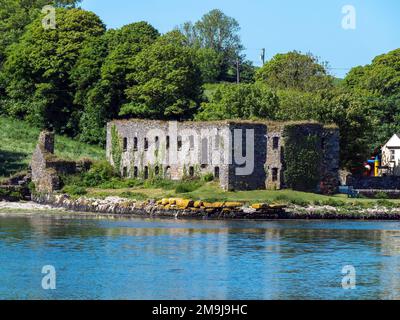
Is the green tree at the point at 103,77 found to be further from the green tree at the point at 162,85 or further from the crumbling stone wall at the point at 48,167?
the crumbling stone wall at the point at 48,167

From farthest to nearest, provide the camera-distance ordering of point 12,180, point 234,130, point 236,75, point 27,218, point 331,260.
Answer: point 236,75 < point 12,180 < point 234,130 < point 27,218 < point 331,260

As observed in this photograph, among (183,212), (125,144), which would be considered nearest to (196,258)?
(183,212)

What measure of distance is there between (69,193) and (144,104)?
21915 mm

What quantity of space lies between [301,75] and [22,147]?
2998cm

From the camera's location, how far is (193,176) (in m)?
83.3

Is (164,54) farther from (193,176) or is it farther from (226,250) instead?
(226,250)

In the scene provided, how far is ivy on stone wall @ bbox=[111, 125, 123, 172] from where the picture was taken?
294 feet

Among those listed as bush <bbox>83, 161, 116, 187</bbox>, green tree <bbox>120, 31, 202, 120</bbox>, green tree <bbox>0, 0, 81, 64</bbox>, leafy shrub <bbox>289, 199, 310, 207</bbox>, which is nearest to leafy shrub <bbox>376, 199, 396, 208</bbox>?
leafy shrub <bbox>289, 199, 310, 207</bbox>

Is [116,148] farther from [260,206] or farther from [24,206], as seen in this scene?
[260,206]

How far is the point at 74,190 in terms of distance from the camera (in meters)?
81.9

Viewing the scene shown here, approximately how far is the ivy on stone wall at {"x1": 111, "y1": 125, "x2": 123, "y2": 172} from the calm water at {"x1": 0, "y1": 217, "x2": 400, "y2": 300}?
60.8 feet

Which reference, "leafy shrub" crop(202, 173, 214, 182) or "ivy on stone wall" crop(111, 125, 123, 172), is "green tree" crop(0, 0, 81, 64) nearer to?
"ivy on stone wall" crop(111, 125, 123, 172)

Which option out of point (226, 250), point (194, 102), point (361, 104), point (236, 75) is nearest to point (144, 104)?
point (194, 102)

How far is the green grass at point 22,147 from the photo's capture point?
90.2m
